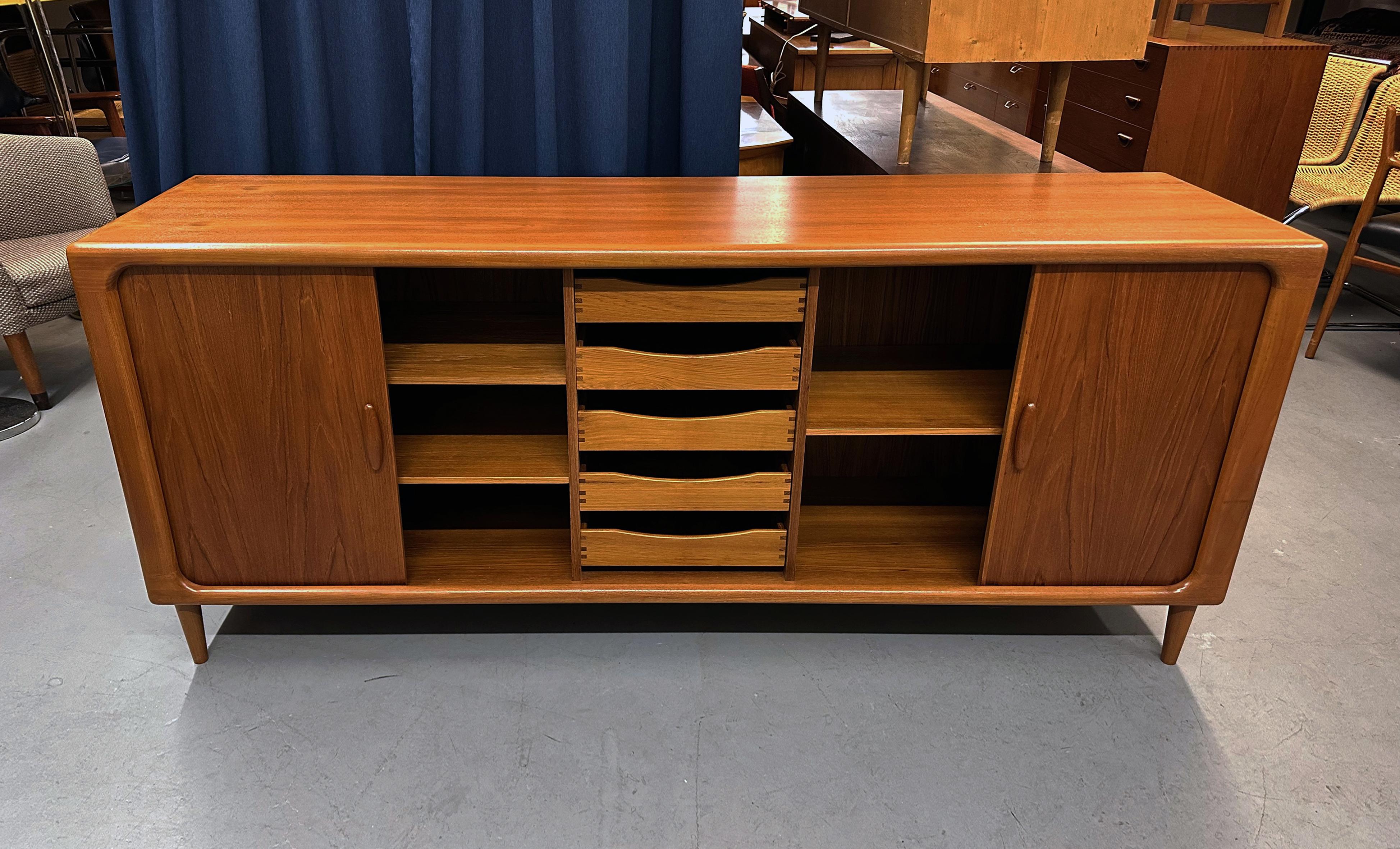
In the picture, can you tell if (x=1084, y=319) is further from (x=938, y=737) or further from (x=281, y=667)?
(x=281, y=667)

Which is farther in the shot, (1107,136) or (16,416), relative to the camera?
(1107,136)

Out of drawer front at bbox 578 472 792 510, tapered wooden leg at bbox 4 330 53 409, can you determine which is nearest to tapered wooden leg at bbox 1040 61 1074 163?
drawer front at bbox 578 472 792 510

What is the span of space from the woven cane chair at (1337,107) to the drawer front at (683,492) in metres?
2.98

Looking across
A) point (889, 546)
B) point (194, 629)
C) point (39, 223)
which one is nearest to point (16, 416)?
point (39, 223)

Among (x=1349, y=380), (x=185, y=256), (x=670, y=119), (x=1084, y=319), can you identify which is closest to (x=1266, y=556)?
(x=1084, y=319)

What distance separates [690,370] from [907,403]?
413 mm

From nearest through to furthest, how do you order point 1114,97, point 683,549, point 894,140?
1. point 683,549
2. point 894,140
3. point 1114,97

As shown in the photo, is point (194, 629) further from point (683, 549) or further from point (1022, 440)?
point (1022, 440)

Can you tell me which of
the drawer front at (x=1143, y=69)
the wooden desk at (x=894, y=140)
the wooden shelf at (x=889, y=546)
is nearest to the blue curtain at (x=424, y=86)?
the wooden desk at (x=894, y=140)

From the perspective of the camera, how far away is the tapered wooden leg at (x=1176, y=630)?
1.72 metres

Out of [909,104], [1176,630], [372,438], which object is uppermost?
[909,104]

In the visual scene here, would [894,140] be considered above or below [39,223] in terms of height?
above

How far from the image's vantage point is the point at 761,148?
235 centimetres

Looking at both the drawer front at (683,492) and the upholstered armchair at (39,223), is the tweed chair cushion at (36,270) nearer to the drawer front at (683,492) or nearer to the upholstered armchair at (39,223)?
the upholstered armchair at (39,223)
